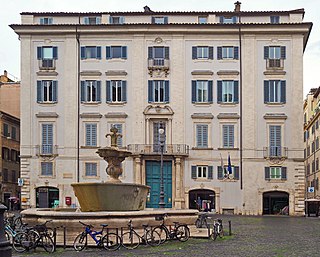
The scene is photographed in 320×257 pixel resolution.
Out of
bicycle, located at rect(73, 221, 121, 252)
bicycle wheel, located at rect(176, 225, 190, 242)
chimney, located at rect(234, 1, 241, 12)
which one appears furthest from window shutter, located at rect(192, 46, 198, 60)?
bicycle, located at rect(73, 221, 121, 252)

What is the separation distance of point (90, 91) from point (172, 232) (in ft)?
113

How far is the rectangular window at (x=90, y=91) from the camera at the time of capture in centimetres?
5478

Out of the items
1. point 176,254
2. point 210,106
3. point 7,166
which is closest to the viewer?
point 176,254

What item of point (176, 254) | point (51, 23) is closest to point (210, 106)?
point (51, 23)

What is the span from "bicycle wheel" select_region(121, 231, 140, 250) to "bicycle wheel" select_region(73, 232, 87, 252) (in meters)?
1.12

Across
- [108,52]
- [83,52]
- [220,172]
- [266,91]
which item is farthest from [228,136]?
[83,52]

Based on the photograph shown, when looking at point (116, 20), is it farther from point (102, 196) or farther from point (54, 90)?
point (102, 196)

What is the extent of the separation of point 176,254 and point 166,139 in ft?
121

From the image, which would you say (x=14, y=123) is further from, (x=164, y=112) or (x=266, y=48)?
(x=266, y=48)

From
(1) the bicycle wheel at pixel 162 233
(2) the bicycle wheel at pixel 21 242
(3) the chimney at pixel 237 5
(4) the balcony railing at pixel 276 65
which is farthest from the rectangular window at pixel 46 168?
(2) the bicycle wheel at pixel 21 242

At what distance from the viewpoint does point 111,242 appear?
19109 mm

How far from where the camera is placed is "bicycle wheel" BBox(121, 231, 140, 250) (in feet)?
63.9

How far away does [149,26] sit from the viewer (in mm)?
54969

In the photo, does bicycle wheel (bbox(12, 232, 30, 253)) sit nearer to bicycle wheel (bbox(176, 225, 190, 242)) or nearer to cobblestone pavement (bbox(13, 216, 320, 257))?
cobblestone pavement (bbox(13, 216, 320, 257))
